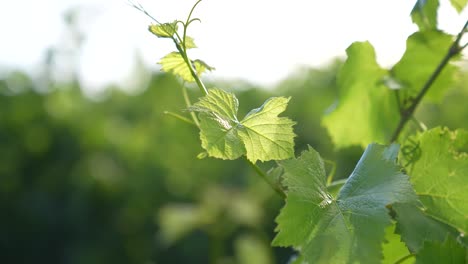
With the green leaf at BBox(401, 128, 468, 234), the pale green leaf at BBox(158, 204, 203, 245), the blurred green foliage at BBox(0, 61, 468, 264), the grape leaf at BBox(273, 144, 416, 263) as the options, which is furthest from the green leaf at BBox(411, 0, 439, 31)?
the blurred green foliage at BBox(0, 61, 468, 264)

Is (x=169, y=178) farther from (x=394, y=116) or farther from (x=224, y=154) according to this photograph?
(x=224, y=154)

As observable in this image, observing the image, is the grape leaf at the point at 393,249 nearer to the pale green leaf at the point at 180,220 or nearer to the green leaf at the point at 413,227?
the green leaf at the point at 413,227

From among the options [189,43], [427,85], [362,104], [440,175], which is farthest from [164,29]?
[362,104]

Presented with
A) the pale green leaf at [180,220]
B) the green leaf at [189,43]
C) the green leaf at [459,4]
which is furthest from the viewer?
the pale green leaf at [180,220]

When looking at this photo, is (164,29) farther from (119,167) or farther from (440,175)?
(119,167)

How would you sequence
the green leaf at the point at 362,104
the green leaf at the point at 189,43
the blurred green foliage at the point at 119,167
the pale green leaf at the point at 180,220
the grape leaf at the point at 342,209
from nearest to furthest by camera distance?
1. the grape leaf at the point at 342,209
2. the green leaf at the point at 189,43
3. the green leaf at the point at 362,104
4. the pale green leaf at the point at 180,220
5. the blurred green foliage at the point at 119,167

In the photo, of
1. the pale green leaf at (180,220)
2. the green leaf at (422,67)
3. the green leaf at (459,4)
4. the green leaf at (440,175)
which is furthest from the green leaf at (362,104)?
the pale green leaf at (180,220)

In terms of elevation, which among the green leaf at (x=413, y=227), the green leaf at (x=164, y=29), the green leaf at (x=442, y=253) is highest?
the green leaf at (x=164, y=29)

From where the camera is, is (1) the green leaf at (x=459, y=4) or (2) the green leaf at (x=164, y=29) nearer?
(2) the green leaf at (x=164, y=29)
